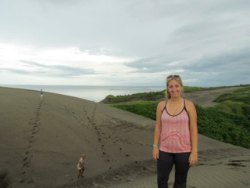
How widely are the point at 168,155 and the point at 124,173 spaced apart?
6738 millimetres

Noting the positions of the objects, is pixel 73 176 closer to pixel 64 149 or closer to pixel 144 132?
pixel 64 149

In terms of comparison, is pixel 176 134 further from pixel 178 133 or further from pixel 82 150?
pixel 82 150

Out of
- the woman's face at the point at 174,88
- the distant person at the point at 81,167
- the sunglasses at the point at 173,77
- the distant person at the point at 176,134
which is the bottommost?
the distant person at the point at 81,167

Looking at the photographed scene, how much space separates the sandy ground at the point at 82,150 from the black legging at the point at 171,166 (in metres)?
4.00

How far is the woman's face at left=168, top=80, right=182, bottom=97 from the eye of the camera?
601cm

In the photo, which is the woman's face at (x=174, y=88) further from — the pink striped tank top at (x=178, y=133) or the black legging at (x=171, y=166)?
the black legging at (x=171, y=166)

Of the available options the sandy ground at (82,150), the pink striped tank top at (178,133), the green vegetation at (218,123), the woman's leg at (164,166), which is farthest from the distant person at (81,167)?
the green vegetation at (218,123)

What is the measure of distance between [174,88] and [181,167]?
1184mm

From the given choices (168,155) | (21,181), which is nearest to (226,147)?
(21,181)

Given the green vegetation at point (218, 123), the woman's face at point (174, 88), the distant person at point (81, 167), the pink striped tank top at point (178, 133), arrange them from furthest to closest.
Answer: the green vegetation at point (218, 123) → the distant person at point (81, 167) → the woman's face at point (174, 88) → the pink striped tank top at point (178, 133)

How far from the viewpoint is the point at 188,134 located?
5871mm

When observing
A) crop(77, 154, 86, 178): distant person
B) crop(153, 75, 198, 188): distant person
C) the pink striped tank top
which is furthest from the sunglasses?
crop(77, 154, 86, 178): distant person

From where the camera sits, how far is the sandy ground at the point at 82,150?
10992 millimetres

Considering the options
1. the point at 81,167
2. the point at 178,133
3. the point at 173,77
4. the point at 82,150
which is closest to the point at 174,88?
the point at 173,77
